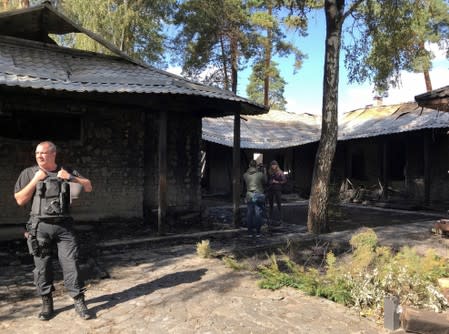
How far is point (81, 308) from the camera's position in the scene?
13.7 ft

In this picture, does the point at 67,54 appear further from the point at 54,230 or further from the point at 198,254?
the point at 54,230

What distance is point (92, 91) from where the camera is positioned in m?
6.91

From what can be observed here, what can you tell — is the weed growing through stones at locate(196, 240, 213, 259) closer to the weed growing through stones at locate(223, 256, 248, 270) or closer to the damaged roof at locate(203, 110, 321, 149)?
the weed growing through stones at locate(223, 256, 248, 270)

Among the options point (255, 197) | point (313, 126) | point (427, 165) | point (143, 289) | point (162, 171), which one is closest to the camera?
point (143, 289)

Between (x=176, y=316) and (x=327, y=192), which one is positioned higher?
(x=327, y=192)

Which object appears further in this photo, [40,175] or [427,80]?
[427,80]

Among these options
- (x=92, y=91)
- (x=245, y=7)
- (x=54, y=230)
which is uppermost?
(x=245, y=7)

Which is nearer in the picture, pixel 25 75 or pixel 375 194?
pixel 25 75

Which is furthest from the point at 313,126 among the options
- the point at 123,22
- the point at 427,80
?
the point at 123,22

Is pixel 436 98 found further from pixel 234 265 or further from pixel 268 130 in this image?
pixel 268 130

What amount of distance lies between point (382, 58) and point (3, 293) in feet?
32.2

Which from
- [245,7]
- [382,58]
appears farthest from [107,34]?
[382,58]

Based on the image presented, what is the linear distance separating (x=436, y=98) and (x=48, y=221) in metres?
6.56

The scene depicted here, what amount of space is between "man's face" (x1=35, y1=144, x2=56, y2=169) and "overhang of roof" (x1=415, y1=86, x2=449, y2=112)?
6323 mm
